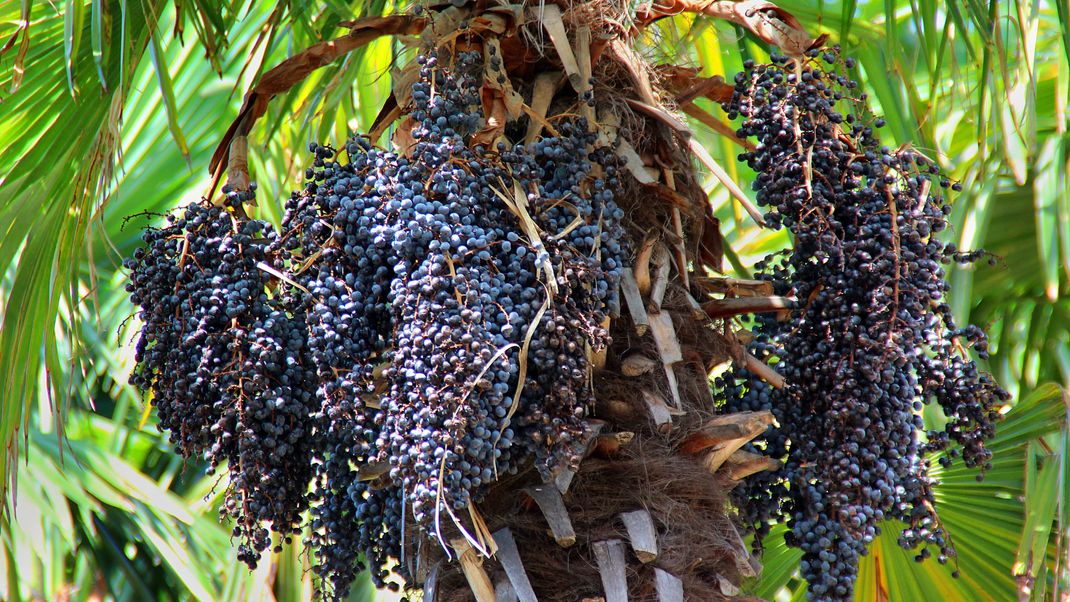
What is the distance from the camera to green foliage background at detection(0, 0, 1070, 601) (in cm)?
244

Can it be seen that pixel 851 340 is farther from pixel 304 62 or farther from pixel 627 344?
pixel 304 62

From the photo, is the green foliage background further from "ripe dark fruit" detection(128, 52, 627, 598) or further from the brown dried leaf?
"ripe dark fruit" detection(128, 52, 627, 598)

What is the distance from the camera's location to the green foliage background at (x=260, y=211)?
244 cm

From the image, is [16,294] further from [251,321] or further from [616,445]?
[616,445]

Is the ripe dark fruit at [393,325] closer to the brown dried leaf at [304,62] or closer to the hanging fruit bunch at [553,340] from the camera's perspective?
the hanging fruit bunch at [553,340]

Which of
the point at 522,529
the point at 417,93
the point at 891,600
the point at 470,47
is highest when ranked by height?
the point at 470,47

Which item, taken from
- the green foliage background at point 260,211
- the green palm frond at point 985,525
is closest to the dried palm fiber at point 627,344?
the green foliage background at point 260,211

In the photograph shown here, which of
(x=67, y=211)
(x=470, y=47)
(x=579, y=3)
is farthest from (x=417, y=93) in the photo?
(x=67, y=211)

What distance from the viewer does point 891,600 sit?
9.61ft

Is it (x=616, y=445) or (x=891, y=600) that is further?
(x=891, y=600)

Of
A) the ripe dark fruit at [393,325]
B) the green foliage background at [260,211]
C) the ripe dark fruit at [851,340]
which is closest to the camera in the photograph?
the ripe dark fruit at [393,325]

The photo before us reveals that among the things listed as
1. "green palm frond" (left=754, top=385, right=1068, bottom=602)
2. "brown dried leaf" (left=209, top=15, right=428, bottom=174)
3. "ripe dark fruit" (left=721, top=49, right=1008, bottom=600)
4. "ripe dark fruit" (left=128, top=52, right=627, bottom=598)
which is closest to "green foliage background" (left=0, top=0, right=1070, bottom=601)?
"green palm frond" (left=754, top=385, right=1068, bottom=602)

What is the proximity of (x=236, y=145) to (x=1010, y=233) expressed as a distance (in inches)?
93.8

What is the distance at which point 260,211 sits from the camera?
11.8 ft
